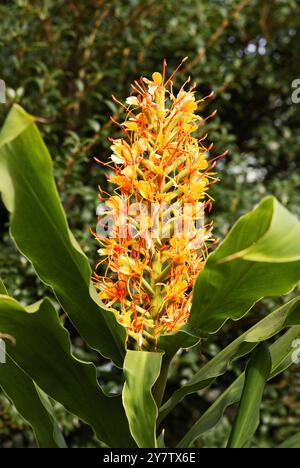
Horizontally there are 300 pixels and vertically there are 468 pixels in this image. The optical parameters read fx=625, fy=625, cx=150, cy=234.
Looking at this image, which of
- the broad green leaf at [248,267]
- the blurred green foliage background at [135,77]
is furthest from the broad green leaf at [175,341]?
the blurred green foliage background at [135,77]

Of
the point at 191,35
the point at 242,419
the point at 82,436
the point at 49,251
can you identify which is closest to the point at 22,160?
the point at 49,251

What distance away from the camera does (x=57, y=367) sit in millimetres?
961

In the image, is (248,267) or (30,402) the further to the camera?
(30,402)

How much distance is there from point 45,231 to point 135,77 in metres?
1.97

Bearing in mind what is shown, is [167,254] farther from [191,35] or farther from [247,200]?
[191,35]

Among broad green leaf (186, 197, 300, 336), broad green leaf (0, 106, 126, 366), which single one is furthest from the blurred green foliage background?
broad green leaf (186, 197, 300, 336)

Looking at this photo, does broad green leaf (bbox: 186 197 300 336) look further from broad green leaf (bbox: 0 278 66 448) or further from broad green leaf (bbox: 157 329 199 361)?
broad green leaf (bbox: 0 278 66 448)

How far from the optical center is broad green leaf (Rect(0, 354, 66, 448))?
1.04 meters

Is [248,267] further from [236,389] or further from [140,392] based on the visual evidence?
[236,389]

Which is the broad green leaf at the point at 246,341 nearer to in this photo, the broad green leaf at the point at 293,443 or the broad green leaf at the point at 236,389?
the broad green leaf at the point at 236,389

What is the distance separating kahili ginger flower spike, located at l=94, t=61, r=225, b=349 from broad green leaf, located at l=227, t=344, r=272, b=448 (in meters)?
0.13

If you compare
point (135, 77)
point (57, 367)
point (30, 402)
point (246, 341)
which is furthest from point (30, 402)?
point (135, 77)

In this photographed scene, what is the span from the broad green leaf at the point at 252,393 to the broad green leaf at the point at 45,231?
0.67 ft

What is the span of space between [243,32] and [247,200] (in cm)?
83
